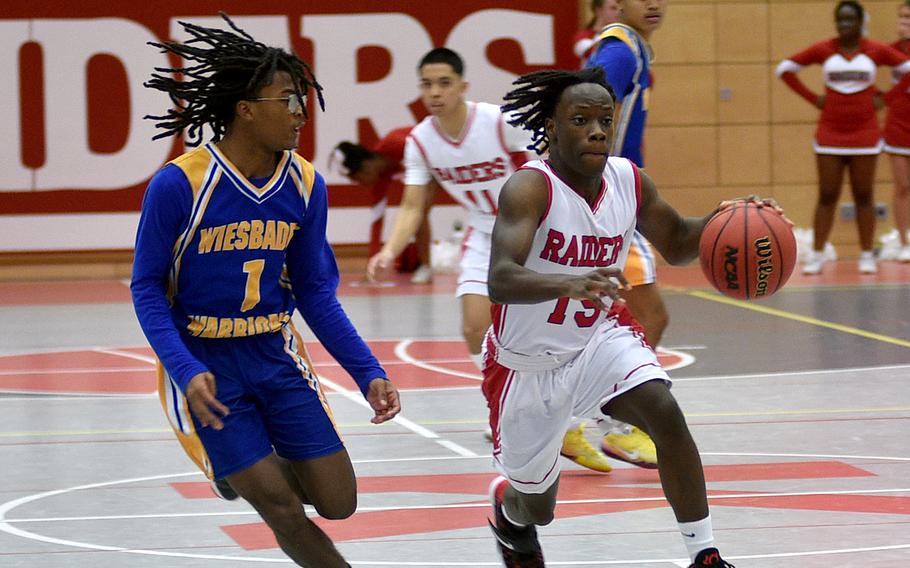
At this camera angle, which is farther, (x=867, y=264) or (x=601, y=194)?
(x=867, y=264)

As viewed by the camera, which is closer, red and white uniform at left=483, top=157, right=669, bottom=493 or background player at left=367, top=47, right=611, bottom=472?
red and white uniform at left=483, top=157, right=669, bottom=493

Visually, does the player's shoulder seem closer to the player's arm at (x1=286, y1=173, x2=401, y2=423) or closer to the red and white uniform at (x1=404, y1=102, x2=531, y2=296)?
the red and white uniform at (x1=404, y1=102, x2=531, y2=296)

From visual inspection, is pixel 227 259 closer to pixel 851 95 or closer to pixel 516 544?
pixel 516 544

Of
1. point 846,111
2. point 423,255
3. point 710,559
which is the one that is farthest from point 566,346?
point 423,255

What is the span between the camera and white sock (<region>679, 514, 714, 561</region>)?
459 centimetres

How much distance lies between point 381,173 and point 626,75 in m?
9.54

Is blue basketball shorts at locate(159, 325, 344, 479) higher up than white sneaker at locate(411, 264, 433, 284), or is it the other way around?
blue basketball shorts at locate(159, 325, 344, 479)

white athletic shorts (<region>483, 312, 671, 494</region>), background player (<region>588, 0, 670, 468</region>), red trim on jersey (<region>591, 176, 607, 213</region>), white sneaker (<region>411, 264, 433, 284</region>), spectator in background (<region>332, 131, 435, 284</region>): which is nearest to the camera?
white athletic shorts (<region>483, 312, 671, 494</region>)

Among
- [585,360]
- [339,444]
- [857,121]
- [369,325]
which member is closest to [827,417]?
[585,360]

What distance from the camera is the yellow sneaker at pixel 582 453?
22.0 feet

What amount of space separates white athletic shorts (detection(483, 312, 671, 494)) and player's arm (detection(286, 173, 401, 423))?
45cm

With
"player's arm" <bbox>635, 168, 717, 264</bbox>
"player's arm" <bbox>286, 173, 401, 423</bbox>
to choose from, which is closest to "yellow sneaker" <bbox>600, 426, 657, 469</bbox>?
"player's arm" <bbox>635, 168, 717, 264</bbox>

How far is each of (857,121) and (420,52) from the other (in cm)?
546

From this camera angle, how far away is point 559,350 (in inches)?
192
